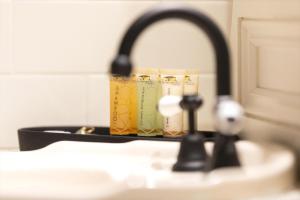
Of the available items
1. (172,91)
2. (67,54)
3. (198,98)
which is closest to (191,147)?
(198,98)

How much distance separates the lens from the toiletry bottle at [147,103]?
0.78 metres

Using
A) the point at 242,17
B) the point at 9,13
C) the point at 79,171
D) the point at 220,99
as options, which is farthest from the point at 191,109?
the point at 9,13

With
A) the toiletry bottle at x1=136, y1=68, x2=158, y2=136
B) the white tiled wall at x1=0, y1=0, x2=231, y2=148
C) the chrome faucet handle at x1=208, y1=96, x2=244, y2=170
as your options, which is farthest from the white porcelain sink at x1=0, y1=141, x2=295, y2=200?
the white tiled wall at x1=0, y1=0, x2=231, y2=148

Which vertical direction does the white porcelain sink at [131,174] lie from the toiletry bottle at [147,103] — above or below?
below

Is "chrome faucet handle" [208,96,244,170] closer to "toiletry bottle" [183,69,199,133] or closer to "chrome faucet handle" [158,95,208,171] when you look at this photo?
"chrome faucet handle" [158,95,208,171]

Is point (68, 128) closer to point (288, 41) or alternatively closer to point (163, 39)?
point (163, 39)

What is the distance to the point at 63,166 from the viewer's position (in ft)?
1.98

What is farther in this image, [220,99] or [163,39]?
[163,39]

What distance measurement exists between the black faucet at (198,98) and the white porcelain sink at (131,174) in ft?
0.06

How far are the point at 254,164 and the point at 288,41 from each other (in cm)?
17

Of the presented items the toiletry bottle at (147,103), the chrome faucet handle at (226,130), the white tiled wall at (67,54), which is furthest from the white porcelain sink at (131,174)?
the white tiled wall at (67,54)

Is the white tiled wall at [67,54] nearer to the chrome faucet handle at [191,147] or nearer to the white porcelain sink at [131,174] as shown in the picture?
the white porcelain sink at [131,174]

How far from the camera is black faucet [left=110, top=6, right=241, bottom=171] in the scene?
1.59ft

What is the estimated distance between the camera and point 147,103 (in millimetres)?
788
